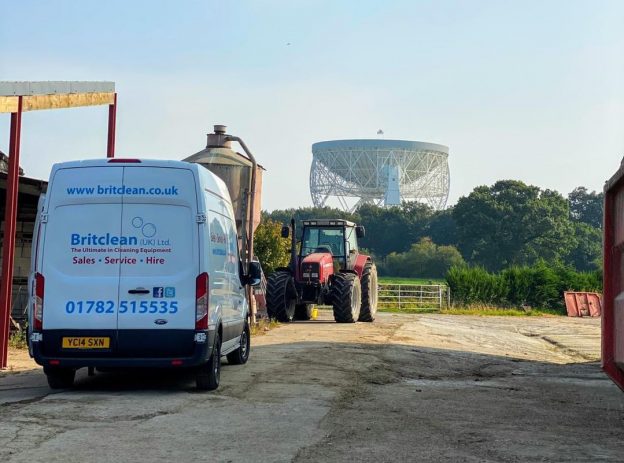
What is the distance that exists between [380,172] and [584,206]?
36.0 m

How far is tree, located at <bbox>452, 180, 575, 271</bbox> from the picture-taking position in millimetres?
87062

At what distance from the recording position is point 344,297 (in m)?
24.8

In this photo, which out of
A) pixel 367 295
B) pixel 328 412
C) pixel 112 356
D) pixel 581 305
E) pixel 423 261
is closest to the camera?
pixel 328 412

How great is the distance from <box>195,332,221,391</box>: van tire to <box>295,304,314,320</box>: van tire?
16.1 metres

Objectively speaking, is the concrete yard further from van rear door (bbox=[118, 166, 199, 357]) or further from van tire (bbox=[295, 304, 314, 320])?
van tire (bbox=[295, 304, 314, 320])

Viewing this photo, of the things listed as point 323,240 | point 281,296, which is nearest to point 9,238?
point 281,296

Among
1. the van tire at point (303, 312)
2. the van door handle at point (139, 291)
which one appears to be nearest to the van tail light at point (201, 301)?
the van door handle at point (139, 291)

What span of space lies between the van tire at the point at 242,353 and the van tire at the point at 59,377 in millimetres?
3022

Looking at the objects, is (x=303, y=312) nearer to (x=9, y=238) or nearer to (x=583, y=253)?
(x=9, y=238)

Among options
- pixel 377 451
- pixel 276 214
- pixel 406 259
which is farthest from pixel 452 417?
pixel 276 214

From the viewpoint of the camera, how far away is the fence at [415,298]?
41562 millimetres

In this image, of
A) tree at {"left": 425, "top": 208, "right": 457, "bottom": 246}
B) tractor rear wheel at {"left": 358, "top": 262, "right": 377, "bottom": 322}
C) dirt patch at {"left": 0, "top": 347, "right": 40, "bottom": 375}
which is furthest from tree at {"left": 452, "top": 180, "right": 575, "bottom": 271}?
dirt patch at {"left": 0, "top": 347, "right": 40, "bottom": 375}

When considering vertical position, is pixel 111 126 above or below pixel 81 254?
above

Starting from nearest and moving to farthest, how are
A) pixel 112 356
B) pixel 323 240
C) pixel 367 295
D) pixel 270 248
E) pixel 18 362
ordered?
pixel 112 356 → pixel 18 362 → pixel 367 295 → pixel 323 240 → pixel 270 248
